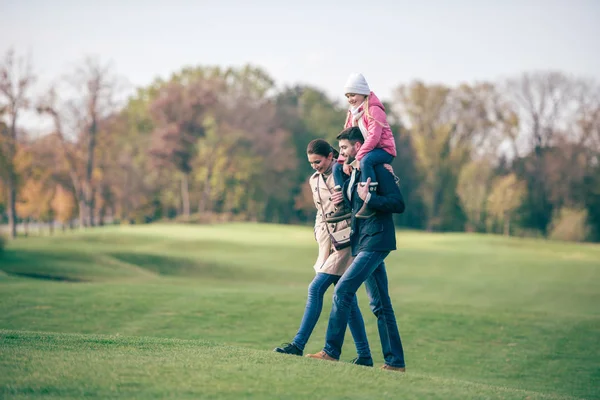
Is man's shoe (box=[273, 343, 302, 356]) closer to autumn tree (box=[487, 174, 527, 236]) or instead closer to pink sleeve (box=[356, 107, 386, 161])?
pink sleeve (box=[356, 107, 386, 161])

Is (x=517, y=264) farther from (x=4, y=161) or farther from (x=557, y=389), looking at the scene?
(x=4, y=161)

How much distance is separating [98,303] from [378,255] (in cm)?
1009

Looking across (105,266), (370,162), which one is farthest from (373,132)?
Result: (105,266)

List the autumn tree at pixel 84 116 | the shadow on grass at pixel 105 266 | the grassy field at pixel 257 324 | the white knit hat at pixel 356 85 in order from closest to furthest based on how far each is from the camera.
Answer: the grassy field at pixel 257 324, the white knit hat at pixel 356 85, the shadow on grass at pixel 105 266, the autumn tree at pixel 84 116

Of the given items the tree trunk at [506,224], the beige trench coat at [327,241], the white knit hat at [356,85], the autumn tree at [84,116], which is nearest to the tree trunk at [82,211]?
the autumn tree at [84,116]

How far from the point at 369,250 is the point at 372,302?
0.76 meters

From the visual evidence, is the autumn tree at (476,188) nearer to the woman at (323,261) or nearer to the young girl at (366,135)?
the woman at (323,261)

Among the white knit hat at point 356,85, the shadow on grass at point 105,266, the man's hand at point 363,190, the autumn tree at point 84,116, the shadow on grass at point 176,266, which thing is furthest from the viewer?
the autumn tree at point 84,116

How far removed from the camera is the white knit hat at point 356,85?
7.84 meters

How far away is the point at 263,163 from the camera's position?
7544 centimetres

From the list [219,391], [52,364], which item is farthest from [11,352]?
[219,391]

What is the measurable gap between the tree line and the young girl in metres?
50.5

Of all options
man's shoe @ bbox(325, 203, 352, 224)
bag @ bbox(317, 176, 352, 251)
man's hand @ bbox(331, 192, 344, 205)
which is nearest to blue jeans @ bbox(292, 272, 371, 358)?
bag @ bbox(317, 176, 352, 251)

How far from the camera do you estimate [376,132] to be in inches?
300
